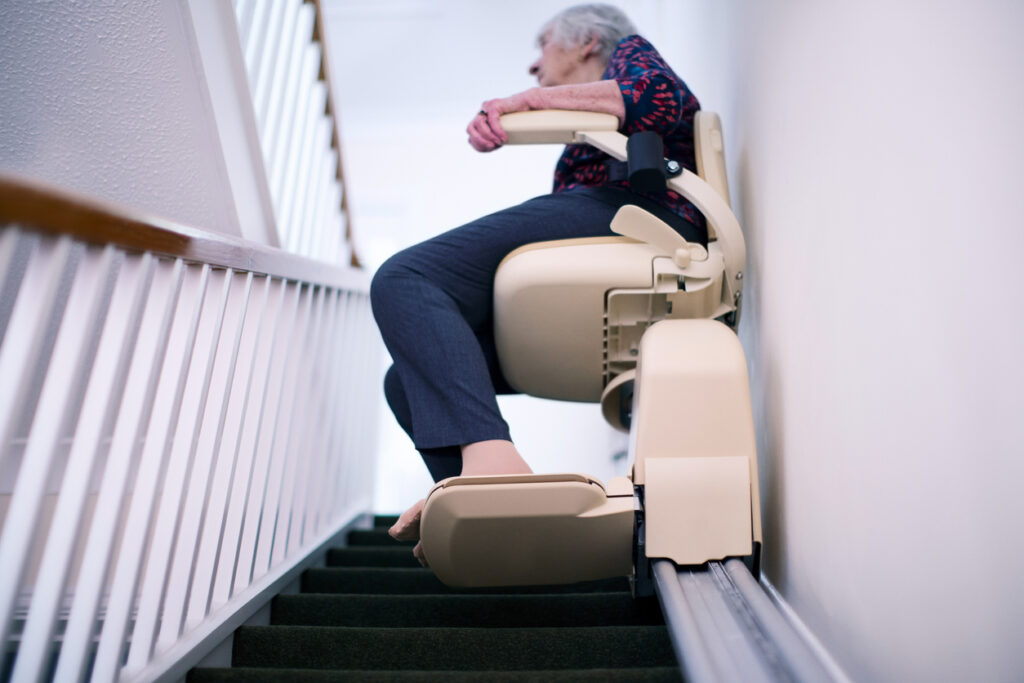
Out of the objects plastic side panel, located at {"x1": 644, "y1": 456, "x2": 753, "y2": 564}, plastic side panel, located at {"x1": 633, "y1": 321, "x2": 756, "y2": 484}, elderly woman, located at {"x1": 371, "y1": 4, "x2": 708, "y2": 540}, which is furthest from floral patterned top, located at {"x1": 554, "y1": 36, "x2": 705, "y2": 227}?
plastic side panel, located at {"x1": 644, "y1": 456, "x2": 753, "y2": 564}

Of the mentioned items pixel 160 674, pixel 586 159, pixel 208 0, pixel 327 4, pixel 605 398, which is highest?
pixel 327 4

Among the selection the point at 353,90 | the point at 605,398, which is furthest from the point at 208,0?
the point at 353,90

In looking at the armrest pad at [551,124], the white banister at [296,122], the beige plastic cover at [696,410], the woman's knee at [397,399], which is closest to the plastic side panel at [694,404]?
the beige plastic cover at [696,410]

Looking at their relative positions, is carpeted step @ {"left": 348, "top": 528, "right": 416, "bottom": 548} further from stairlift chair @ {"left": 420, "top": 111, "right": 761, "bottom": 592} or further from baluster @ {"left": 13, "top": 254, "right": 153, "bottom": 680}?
baluster @ {"left": 13, "top": 254, "right": 153, "bottom": 680}

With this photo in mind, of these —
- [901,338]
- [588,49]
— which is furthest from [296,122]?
[901,338]

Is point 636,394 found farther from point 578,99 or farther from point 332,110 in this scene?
point 332,110

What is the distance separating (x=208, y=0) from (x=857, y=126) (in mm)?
1199

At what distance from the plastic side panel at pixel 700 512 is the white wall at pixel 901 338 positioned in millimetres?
83

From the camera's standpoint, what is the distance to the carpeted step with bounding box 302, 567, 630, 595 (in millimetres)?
1387

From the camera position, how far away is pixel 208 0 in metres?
1.29

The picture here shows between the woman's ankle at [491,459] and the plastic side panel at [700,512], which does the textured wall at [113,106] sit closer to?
the woman's ankle at [491,459]

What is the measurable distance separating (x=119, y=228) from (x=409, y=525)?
52 centimetres

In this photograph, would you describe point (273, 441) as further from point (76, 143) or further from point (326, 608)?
point (76, 143)

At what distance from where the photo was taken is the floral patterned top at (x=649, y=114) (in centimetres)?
109
